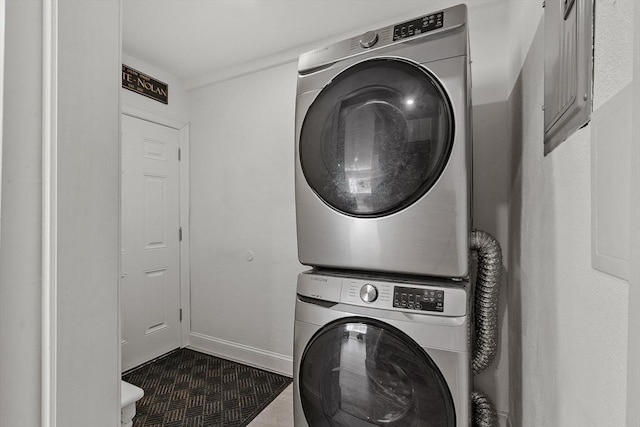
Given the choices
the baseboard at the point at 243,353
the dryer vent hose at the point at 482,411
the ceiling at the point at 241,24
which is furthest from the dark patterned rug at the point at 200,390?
the ceiling at the point at 241,24

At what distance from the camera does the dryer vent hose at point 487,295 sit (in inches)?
52.6

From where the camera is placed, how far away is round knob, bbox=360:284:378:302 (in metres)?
1.17

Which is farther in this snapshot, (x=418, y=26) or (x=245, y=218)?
(x=245, y=218)

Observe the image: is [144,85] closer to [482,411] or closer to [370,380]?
[370,380]

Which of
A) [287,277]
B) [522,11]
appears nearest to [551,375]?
[522,11]

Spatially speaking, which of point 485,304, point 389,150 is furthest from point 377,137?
point 485,304

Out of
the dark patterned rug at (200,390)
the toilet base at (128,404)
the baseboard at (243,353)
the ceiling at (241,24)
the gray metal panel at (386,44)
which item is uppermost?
the ceiling at (241,24)

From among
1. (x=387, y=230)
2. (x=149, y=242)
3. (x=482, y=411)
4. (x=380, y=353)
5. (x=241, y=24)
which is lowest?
(x=482, y=411)

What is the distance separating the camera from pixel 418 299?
Result: 111 centimetres

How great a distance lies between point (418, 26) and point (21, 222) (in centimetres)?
130

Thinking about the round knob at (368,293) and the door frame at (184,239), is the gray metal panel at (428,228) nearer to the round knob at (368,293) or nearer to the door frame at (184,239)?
the round knob at (368,293)

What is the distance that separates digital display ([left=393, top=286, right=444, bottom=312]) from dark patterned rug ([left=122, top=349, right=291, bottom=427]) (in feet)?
4.41

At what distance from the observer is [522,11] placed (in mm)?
1294

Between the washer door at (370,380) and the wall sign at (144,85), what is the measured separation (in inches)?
93.1
